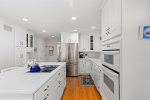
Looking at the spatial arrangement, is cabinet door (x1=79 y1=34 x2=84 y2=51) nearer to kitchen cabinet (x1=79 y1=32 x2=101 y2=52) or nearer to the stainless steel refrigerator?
kitchen cabinet (x1=79 y1=32 x2=101 y2=52)

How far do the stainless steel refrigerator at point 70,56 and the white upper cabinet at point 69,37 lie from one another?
26cm

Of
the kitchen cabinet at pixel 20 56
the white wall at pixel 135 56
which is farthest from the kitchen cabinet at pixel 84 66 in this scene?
the white wall at pixel 135 56

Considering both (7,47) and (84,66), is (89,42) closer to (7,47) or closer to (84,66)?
(84,66)

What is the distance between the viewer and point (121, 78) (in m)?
1.12

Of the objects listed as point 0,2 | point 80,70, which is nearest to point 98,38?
point 80,70

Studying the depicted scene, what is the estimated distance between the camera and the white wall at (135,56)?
1084mm

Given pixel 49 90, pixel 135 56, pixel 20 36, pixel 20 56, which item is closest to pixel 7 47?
pixel 20 56

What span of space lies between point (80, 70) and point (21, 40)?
3.32 metres

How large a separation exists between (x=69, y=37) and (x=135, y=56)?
4.90m

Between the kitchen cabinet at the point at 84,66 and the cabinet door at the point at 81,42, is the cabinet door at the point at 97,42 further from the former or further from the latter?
the kitchen cabinet at the point at 84,66

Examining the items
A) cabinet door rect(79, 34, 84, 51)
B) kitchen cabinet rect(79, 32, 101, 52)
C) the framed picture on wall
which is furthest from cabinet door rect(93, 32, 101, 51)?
the framed picture on wall

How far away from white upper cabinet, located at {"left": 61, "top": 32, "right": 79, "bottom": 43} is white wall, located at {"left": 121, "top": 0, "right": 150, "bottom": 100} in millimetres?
4746

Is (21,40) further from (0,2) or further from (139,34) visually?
(139,34)

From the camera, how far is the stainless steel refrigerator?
18.2ft
